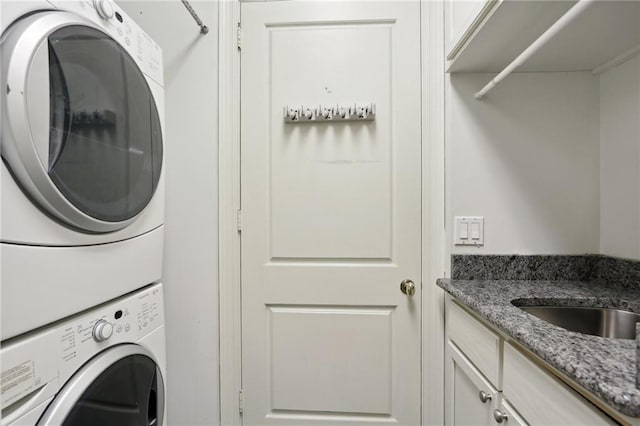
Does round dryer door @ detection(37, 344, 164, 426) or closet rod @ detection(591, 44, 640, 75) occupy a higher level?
closet rod @ detection(591, 44, 640, 75)

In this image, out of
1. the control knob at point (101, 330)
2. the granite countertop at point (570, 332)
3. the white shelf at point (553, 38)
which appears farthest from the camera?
the white shelf at point (553, 38)

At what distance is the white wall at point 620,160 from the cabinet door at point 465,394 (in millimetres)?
757

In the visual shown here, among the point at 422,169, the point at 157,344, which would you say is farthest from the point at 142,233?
the point at 422,169

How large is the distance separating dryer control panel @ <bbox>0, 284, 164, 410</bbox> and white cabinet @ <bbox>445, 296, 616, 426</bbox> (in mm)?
1058

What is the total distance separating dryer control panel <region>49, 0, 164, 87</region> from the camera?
0.72 metres

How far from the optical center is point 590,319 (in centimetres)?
97

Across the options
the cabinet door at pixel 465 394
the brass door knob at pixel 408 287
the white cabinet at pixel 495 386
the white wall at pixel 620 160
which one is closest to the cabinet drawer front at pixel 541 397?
the white cabinet at pixel 495 386

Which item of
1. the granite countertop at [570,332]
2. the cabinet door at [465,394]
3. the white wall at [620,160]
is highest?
the white wall at [620,160]

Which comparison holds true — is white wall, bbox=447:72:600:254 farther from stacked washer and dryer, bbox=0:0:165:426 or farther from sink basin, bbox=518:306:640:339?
stacked washer and dryer, bbox=0:0:165:426

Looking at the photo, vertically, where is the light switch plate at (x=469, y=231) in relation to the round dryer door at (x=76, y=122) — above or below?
below

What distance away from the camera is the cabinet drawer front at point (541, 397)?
558 mm

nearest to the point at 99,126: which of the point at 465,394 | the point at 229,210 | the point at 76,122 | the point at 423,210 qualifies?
the point at 76,122

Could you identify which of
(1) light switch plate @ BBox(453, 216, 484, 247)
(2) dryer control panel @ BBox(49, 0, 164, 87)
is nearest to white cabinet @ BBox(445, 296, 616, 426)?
(1) light switch plate @ BBox(453, 216, 484, 247)

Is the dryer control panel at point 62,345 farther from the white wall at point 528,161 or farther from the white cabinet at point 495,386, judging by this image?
the white wall at point 528,161
